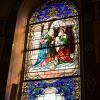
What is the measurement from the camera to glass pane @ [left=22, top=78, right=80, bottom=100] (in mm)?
5307

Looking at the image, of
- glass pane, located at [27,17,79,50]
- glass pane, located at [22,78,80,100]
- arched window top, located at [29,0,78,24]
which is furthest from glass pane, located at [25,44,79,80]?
arched window top, located at [29,0,78,24]

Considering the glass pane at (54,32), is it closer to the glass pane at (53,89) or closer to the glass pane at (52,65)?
the glass pane at (52,65)

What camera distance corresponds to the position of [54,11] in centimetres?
666

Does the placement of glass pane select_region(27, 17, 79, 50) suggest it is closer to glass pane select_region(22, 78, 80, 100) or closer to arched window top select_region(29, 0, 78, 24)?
arched window top select_region(29, 0, 78, 24)

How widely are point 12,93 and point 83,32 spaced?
1.81m

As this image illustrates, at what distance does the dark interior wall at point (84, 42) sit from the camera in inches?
198

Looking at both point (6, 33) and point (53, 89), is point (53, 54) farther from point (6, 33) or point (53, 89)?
point (6, 33)

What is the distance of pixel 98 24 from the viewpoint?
18.6ft

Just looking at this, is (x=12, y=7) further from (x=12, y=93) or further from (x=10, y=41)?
(x=12, y=93)

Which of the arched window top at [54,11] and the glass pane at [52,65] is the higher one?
the arched window top at [54,11]

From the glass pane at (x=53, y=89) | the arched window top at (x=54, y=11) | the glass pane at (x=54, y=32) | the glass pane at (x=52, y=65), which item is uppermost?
the arched window top at (x=54, y=11)

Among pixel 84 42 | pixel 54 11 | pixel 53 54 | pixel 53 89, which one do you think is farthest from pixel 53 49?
pixel 54 11

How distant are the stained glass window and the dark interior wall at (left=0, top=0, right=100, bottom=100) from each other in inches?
13.8

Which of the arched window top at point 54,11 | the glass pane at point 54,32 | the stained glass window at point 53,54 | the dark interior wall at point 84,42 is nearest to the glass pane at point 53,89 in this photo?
the stained glass window at point 53,54
